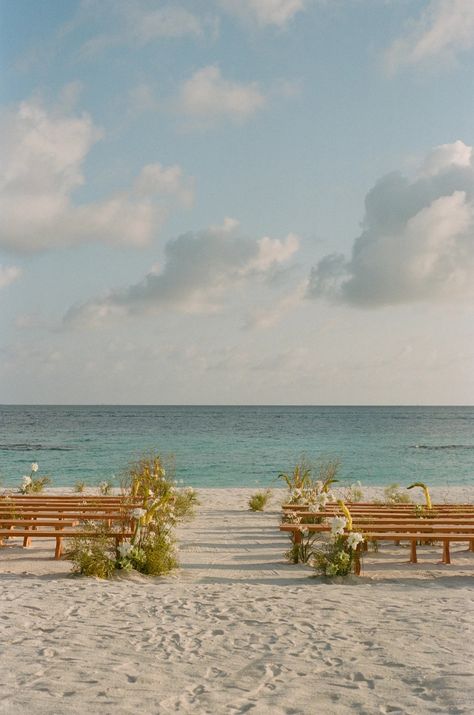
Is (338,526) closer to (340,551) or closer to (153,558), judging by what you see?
(340,551)

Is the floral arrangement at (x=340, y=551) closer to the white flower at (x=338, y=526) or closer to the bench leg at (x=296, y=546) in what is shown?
the white flower at (x=338, y=526)

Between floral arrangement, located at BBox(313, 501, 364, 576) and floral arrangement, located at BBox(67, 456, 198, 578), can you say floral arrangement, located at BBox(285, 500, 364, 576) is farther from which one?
floral arrangement, located at BBox(67, 456, 198, 578)

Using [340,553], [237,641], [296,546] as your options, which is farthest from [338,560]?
[237,641]

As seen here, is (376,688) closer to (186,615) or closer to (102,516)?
(186,615)

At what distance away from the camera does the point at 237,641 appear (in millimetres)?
4816

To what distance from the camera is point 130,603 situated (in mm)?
5945

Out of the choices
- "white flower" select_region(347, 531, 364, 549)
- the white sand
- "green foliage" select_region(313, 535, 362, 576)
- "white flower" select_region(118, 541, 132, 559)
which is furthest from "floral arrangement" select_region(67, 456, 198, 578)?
"white flower" select_region(347, 531, 364, 549)

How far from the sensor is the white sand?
3.71 metres

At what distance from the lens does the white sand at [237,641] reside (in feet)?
12.2

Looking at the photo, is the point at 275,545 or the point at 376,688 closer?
the point at 376,688

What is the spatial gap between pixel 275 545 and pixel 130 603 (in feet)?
13.8

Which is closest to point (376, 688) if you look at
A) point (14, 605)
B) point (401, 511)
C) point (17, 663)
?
point (17, 663)

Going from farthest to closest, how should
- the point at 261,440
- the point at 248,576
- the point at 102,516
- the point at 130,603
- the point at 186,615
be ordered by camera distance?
the point at 261,440 → the point at 102,516 → the point at 248,576 → the point at 130,603 → the point at 186,615

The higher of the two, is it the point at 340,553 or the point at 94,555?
the point at 340,553
